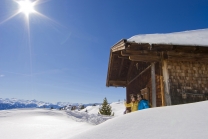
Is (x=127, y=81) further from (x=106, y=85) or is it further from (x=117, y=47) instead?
(x=117, y=47)

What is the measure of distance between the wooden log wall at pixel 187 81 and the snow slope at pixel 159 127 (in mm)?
3010

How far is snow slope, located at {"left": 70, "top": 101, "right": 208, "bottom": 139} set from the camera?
8.13 feet

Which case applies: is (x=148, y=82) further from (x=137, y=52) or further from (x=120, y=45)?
(x=120, y=45)

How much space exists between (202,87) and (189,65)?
3.25ft

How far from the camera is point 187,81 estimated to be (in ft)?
21.5

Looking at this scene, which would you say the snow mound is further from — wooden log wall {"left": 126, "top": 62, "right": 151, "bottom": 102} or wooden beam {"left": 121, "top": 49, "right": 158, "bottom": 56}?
wooden beam {"left": 121, "top": 49, "right": 158, "bottom": 56}

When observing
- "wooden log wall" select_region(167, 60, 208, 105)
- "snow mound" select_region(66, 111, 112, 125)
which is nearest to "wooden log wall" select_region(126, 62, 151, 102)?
"wooden log wall" select_region(167, 60, 208, 105)

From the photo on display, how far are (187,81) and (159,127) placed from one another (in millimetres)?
4524

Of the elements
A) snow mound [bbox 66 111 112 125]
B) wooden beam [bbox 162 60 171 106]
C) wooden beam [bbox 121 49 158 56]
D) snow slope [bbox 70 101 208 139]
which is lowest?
snow mound [bbox 66 111 112 125]

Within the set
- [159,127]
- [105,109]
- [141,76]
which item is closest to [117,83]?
[141,76]

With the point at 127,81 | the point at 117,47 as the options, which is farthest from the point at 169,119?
the point at 127,81

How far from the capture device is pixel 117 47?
22.2 feet

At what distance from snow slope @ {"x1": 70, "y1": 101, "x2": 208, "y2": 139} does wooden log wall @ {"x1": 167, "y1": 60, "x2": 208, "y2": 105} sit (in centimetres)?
301

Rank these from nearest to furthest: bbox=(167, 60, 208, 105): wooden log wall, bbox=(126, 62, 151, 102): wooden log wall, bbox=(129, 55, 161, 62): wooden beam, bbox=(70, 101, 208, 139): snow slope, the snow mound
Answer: bbox=(70, 101, 208, 139): snow slope, bbox=(167, 60, 208, 105): wooden log wall, bbox=(129, 55, 161, 62): wooden beam, bbox=(126, 62, 151, 102): wooden log wall, the snow mound
